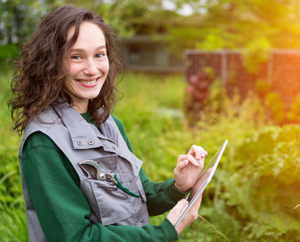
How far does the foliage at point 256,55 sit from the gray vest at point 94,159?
5.95m

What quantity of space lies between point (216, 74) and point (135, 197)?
6937 mm

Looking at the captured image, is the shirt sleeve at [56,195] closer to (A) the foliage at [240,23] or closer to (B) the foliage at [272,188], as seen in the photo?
(B) the foliage at [272,188]

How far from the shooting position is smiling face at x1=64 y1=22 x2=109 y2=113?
4.54ft

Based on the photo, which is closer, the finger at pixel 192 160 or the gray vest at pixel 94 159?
the gray vest at pixel 94 159

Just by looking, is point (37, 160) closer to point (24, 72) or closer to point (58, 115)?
point (58, 115)

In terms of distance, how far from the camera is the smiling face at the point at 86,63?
1.38 m

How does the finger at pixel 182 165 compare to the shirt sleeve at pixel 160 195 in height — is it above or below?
above

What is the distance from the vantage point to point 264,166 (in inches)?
89.0

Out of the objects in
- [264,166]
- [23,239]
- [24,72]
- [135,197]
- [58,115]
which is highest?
[24,72]

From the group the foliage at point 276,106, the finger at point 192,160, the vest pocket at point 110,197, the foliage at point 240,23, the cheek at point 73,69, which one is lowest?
the foliage at point 276,106

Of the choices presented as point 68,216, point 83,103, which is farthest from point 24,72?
point 68,216

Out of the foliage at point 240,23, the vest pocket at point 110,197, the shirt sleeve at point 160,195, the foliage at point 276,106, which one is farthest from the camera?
the foliage at point 240,23

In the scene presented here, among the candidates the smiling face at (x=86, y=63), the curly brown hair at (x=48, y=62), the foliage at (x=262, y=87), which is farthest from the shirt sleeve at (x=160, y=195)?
the foliage at (x=262, y=87)

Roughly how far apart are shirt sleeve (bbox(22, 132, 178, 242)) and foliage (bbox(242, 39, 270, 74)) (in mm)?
6211
